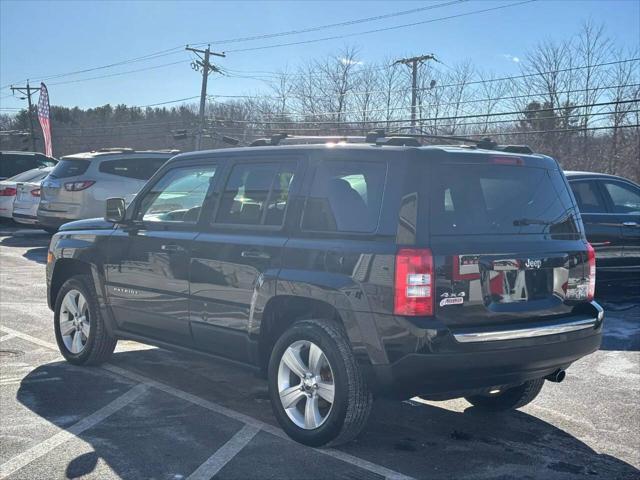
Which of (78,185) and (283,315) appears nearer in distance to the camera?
(283,315)

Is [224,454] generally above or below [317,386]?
below

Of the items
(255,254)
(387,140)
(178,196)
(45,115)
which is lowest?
(255,254)

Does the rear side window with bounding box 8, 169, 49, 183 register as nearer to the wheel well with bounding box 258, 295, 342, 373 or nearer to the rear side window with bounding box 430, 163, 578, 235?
the wheel well with bounding box 258, 295, 342, 373

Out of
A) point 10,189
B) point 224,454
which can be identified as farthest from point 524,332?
point 10,189

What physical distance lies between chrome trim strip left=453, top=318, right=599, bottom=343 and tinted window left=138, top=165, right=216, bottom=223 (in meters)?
2.27

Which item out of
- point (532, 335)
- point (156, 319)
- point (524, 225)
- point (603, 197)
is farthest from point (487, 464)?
point (603, 197)

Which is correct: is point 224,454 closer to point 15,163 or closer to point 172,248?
point 172,248

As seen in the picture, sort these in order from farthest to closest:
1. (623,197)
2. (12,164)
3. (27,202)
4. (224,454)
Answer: (12,164) < (27,202) < (623,197) < (224,454)

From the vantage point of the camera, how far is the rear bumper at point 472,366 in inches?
154

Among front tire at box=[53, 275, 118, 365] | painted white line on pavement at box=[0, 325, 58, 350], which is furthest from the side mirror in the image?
painted white line on pavement at box=[0, 325, 58, 350]

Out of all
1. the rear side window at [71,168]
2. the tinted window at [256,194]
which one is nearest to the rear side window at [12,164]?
the rear side window at [71,168]

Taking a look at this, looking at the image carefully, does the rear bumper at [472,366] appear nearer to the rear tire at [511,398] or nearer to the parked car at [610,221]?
the rear tire at [511,398]

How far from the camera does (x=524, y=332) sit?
4.15 metres

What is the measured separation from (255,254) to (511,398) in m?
2.10
